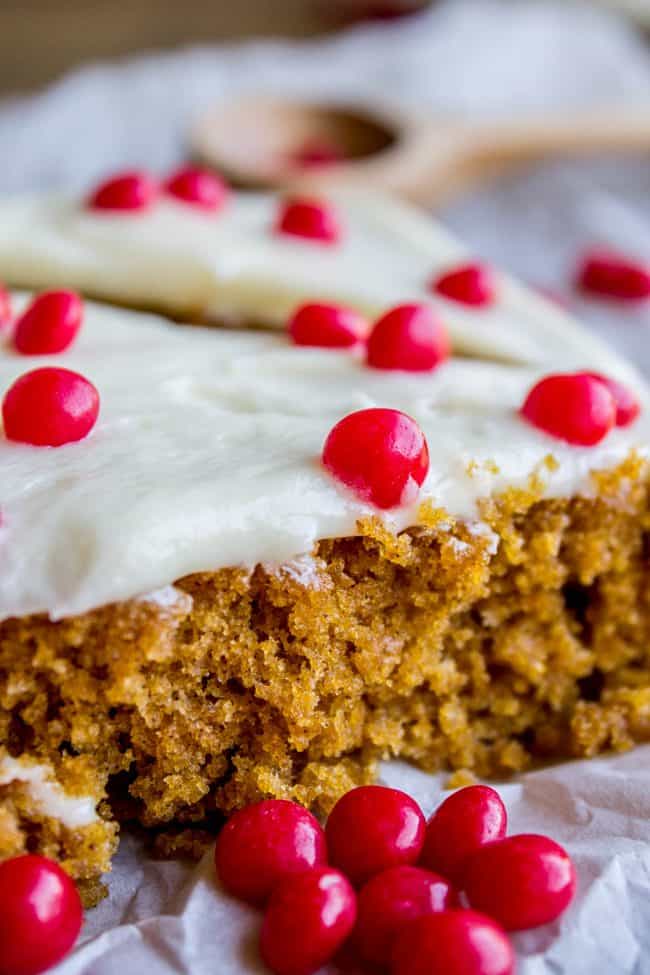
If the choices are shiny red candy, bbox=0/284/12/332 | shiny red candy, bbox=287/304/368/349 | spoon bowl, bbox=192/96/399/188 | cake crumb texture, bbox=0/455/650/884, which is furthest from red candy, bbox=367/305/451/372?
spoon bowl, bbox=192/96/399/188

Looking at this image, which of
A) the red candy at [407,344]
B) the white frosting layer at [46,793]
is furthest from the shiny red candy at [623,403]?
the white frosting layer at [46,793]

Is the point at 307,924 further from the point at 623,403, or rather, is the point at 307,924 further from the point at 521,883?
the point at 623,403

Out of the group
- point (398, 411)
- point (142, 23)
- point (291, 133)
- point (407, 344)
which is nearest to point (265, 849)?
point (398, 411)

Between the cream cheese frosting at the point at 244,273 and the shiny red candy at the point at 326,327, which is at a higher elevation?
the shiny red candy at the point at 326,327

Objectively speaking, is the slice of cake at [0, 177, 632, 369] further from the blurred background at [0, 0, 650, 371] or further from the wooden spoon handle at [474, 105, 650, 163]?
the wooden spoon handle at [474, 105, 650, 163]

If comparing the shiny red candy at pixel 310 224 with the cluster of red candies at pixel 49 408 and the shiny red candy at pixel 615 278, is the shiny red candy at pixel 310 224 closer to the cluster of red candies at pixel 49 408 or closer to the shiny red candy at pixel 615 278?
the shiny red candy at pixel 615 278

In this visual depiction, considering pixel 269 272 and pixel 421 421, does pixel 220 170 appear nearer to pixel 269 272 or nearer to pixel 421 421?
pixel 269 272

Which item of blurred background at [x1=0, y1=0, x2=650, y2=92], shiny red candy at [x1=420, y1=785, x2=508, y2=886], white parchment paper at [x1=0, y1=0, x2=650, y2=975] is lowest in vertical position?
blurred background at [x1=0, y1=0, x2=650, y2=92]
